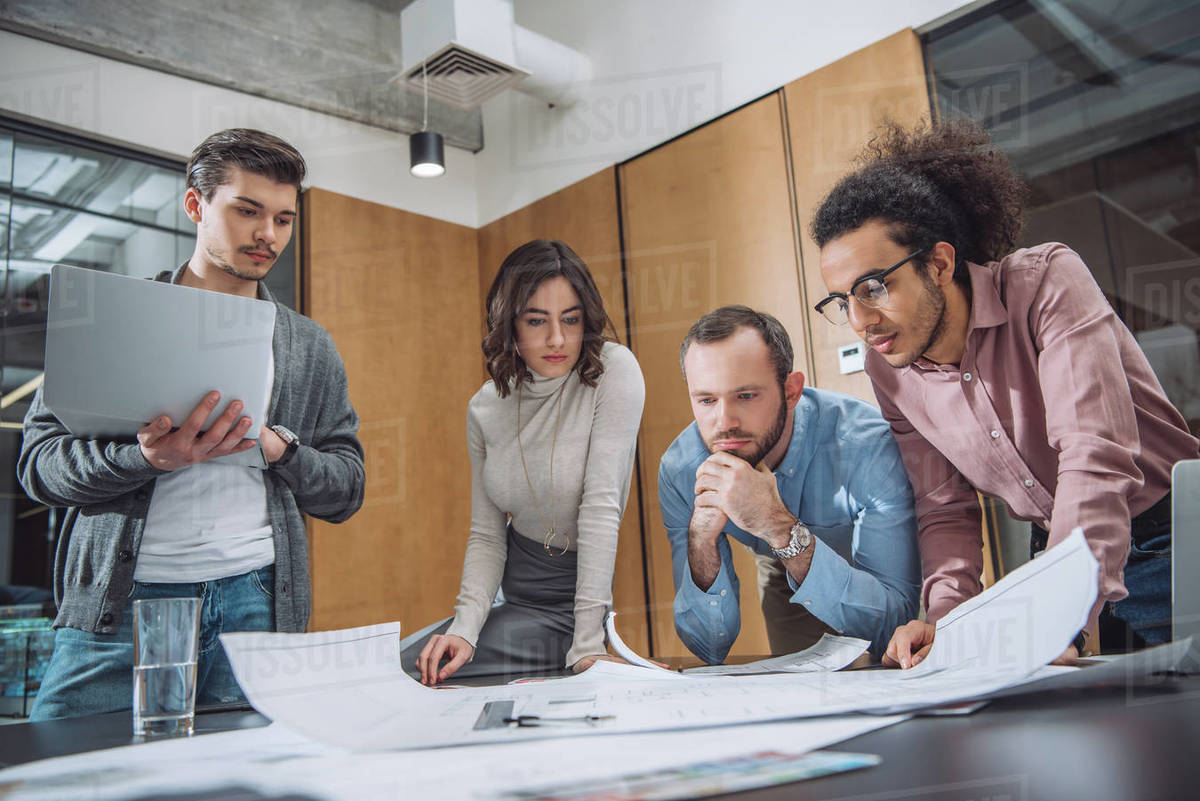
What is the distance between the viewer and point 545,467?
145 cm

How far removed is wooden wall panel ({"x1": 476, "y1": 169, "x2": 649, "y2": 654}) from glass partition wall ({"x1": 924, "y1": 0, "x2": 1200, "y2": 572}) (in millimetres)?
1355

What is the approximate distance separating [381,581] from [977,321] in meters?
3.06

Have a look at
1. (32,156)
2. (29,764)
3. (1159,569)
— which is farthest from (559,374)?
(32,156)

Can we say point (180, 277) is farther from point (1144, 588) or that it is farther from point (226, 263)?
point (1144, 588)

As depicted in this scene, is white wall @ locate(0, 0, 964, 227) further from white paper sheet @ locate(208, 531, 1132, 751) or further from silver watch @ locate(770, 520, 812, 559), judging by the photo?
white paper sheet @ locate(208, 531, 1132, 751)

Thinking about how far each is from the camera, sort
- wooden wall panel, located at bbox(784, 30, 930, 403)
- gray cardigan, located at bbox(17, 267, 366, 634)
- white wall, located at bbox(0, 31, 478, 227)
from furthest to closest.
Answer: white wall, located at bbox(0, 31, 478, 227), wooden wall panel, located at bbox(784, 30, 930, 403), gray cardigan, located at bbox(17, 267, 366, 634)

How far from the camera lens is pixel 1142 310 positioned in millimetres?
2209

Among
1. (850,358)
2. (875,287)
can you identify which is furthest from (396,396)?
(875,287)

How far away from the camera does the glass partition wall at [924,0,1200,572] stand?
2176 millimetres

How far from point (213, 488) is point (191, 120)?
2685mm

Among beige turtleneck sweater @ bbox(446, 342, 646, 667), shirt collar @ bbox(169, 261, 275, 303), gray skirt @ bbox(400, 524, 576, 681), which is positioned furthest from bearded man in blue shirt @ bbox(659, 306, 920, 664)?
shirt collar @ bbox(169, 261, 275, 303)

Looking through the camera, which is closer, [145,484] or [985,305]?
[985,305]

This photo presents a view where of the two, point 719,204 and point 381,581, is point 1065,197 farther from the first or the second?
point 381,581

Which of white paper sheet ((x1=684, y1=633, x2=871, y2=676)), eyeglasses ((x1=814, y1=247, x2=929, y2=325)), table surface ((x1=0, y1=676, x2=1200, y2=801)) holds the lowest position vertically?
white paper sheet ((x1=684, y1=633, x2=871, y2=676))
